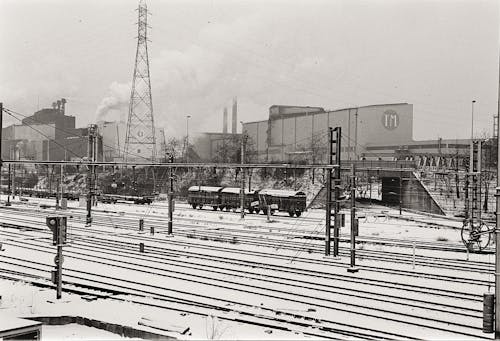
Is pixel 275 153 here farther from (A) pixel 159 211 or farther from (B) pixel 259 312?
(B) pixel 259 312

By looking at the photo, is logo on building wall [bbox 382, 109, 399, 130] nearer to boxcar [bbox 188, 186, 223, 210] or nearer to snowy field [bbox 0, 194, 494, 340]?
boxcar [bbox 188, 186, 223, 210]

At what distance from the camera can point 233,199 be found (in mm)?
45344

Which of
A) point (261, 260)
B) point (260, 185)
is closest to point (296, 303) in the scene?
point (261, 260)

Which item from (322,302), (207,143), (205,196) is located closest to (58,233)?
(322,302)

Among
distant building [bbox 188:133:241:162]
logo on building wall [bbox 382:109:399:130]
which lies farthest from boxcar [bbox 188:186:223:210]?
logo on building wall [bbox 382:109:399:130]

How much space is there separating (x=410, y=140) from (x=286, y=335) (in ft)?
192

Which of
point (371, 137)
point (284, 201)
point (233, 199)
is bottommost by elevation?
point (233, 199)

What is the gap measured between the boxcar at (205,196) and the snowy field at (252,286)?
62.0ft

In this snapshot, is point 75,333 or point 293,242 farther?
point 293,242

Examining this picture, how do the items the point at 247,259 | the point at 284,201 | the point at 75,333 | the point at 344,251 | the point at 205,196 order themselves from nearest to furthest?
the point at 75,333, the point at 247,259, the point at 344,251, the point at 284,201, the point at 205,196

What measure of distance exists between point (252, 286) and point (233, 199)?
30703 millimetres

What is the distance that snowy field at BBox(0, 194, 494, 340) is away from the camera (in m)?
10.9

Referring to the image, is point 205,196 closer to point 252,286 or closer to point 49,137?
point 252,286

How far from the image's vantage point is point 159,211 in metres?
43.6
